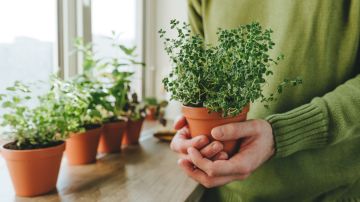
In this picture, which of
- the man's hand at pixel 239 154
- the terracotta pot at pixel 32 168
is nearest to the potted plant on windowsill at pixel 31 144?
the terracotta pot at pixel 32 168

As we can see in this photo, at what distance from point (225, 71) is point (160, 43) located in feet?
5.28

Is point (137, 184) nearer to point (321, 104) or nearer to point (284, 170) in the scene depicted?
point (284, 170)

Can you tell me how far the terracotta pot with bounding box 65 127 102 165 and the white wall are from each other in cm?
106

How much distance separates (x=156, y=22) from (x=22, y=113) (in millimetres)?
1464

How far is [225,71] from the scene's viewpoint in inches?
25.7

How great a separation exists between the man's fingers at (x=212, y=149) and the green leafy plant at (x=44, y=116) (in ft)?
1.34

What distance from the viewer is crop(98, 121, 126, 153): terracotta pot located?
1.23 m

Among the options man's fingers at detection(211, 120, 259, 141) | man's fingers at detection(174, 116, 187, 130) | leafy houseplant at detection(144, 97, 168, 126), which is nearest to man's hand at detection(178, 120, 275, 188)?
man's fingers at detection(211, 120, 259, 141)

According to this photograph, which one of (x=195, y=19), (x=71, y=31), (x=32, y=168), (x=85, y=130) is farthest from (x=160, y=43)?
(x=32, y=168)

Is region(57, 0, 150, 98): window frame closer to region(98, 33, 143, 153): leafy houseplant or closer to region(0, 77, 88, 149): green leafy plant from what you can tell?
region(98, 33, 143, 153): leafy houseplant

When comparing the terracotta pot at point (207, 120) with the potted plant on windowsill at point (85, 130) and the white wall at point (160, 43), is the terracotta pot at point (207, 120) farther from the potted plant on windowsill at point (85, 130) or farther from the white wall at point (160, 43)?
the white wall at point (160, 43)

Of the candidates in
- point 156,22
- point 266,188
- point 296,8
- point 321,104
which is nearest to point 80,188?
point 266,188

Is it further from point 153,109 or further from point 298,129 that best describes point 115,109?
point 298,129

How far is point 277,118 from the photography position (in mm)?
747
